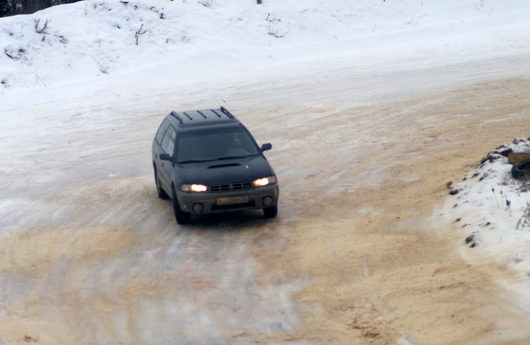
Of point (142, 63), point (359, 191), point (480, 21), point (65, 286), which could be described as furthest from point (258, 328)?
point (480, 21)

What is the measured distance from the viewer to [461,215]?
1384cm

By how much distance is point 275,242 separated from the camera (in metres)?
13.7

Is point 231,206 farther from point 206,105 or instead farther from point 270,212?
point 206,105

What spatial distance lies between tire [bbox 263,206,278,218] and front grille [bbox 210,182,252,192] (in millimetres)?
694

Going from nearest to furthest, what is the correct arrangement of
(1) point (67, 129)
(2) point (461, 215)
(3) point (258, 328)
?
(3) point (258, 328), (2) point (461, 215), (1) point (67, 129)

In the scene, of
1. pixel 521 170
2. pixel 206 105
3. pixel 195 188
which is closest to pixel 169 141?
pixel 195 188

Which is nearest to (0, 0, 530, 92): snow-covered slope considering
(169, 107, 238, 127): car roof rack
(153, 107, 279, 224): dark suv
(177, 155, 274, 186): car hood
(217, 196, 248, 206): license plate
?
(169, 107, 238, 127): car roof rack

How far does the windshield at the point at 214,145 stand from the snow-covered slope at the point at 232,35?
1641 centimetres

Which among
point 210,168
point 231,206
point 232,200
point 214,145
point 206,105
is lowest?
point 206,105

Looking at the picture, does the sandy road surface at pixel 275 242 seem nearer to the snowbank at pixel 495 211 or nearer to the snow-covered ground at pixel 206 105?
the snow-covered ground at pixel 206 105

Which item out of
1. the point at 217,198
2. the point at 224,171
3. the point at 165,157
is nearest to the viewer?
the point at 217,198

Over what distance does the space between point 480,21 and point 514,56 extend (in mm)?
8878

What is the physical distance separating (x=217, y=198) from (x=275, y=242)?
1.26 meters

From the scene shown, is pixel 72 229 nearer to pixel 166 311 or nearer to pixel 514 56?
pixel 166 311
